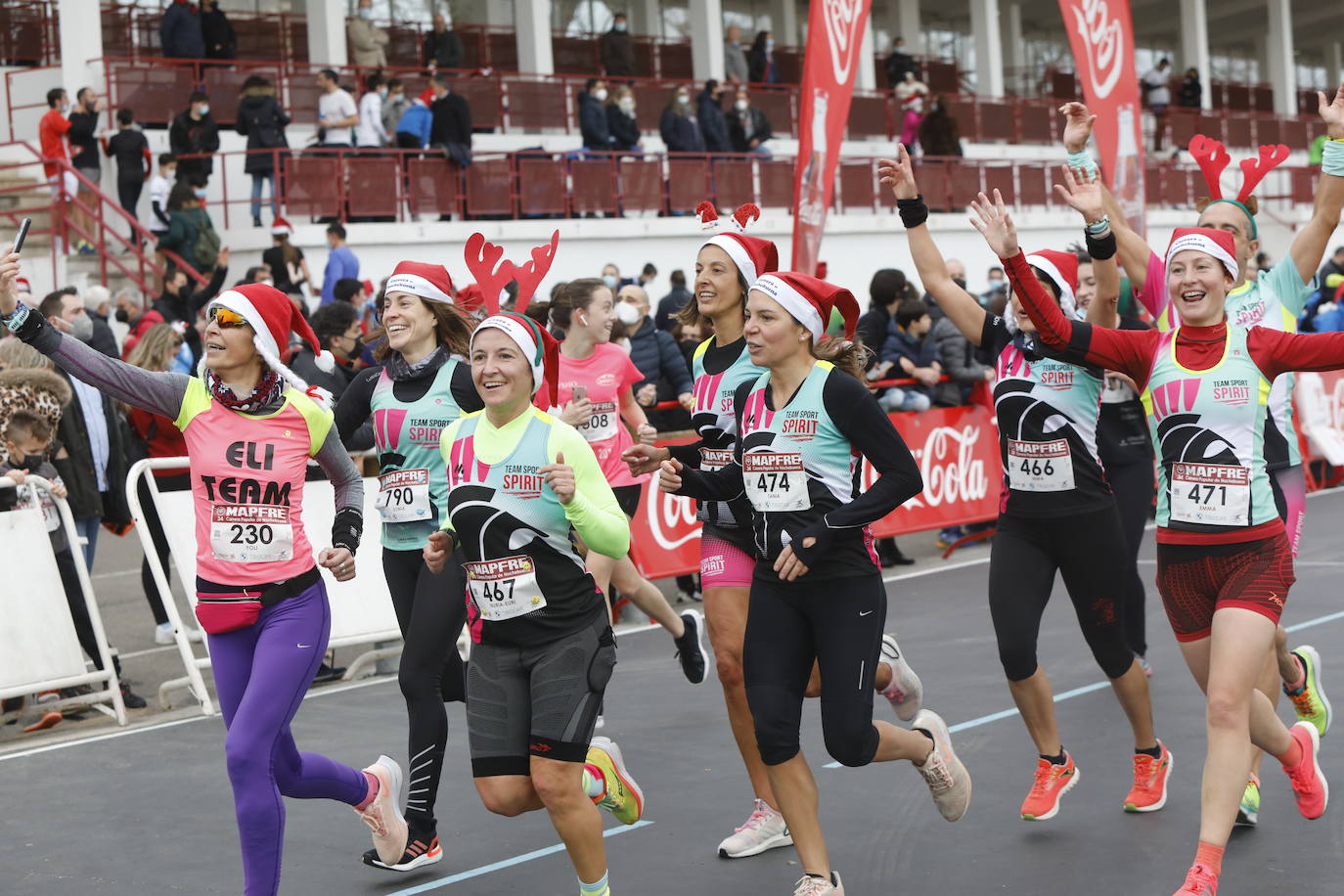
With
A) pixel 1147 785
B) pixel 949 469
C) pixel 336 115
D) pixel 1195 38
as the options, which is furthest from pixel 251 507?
pixel 1195 38

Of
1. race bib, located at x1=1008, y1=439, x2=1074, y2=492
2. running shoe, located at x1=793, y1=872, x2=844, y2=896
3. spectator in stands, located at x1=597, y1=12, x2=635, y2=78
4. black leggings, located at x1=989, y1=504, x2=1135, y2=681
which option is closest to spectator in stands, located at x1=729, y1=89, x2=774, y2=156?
spectator in stands, located at x1=597, y1=12, x2=635, y2=78

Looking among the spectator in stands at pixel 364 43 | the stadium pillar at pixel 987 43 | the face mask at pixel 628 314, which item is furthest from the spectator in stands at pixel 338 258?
the stadium pillar at pixel 987 43

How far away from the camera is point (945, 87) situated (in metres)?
37.7

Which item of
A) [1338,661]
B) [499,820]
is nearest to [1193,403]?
[499,820]

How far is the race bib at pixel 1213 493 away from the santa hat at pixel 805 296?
3.99 ft

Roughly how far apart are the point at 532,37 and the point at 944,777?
24413 millimetres

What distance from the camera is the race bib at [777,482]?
5195 millimetres

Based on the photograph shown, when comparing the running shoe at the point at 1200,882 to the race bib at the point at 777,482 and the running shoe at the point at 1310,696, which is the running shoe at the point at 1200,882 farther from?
the running shoe at the point at 1310,696

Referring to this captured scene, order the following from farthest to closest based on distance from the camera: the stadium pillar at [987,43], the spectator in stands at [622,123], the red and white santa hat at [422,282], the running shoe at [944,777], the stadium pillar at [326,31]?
1. the stadium pillar at [987,43]
2. the stadium pillar at [326,31]
3. the spectator in stands at [622,123]
4. the red and white santa hat at [422,282]
5. the running shoe at [944,777]

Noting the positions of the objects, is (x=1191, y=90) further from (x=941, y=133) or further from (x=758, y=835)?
(x=758, y=835)

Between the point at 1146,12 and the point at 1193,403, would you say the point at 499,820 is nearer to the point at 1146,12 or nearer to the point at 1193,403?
the point at 1193,403

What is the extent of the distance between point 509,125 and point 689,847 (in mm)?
21825

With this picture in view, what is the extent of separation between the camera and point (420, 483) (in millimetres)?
6117

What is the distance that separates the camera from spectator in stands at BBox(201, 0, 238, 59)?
23.0 metres
